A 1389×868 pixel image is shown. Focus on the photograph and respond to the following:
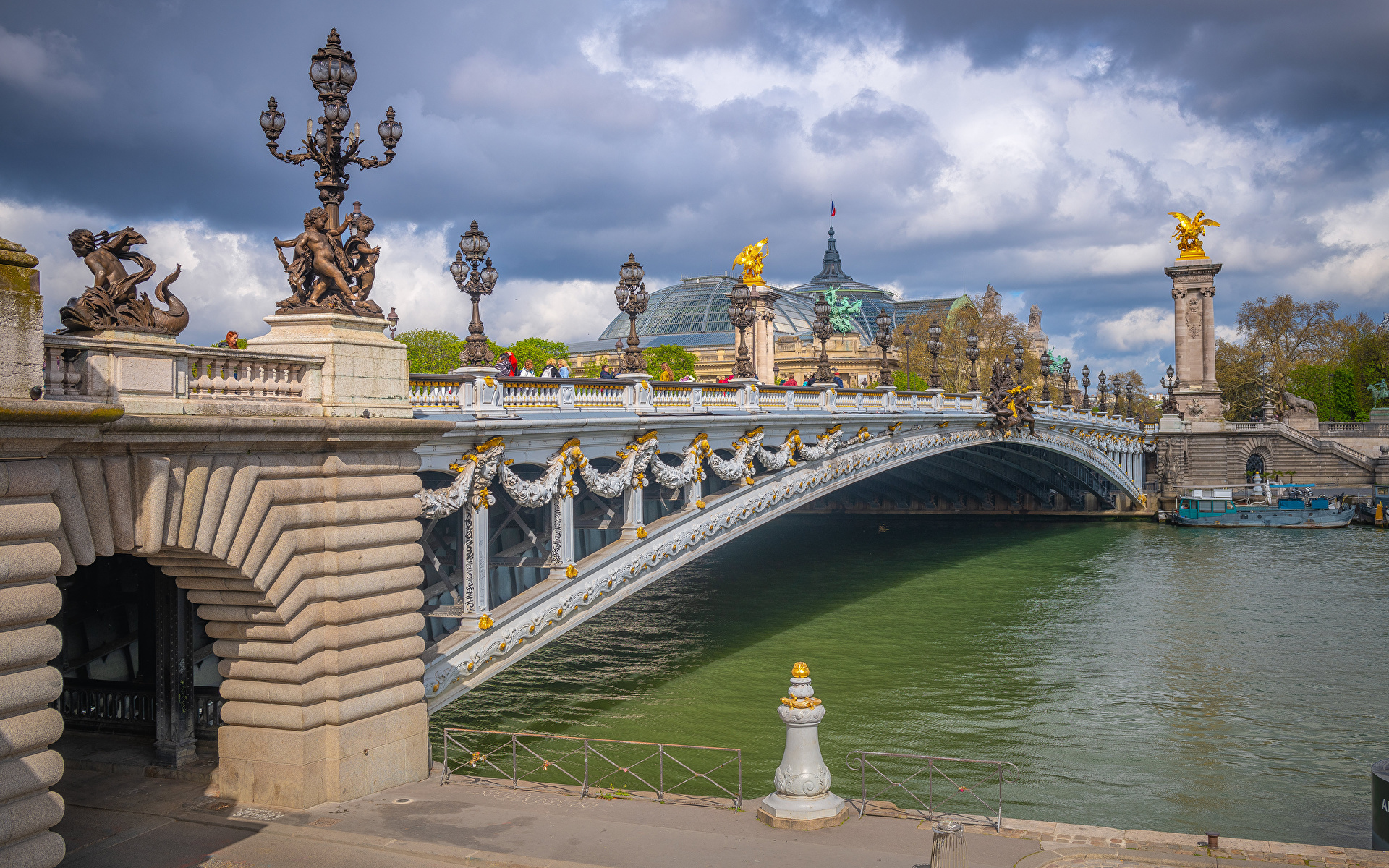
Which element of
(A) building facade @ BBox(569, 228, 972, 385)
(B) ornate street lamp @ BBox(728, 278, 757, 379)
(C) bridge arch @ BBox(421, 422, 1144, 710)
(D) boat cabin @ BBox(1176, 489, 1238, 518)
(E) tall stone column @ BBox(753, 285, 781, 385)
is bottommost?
(D) boat cabin @ BBox(1176, 489, 1238, 518)

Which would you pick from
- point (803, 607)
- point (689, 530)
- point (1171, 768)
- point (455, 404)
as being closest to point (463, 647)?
point (455, 404)

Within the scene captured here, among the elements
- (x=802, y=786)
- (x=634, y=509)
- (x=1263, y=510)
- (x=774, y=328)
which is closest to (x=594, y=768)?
(x=634, y=509)

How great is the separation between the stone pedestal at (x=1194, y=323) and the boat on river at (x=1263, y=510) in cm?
1668

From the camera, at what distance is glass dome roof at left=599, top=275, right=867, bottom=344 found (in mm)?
133625

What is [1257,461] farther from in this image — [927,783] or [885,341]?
[927,783]

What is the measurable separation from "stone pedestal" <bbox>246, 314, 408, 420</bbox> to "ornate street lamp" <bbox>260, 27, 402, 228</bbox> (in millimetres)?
1254

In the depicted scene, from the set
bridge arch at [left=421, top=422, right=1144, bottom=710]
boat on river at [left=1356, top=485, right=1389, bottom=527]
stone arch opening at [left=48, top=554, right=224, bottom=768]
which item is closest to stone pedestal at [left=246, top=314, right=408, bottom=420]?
bridge arch at [left=421, top=422, right=1144, bottom=710]

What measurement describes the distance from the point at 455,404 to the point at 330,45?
5.39 meters

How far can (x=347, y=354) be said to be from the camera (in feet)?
46.8

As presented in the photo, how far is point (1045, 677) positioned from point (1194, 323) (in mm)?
64325

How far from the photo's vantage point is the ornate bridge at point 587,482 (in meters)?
17.5

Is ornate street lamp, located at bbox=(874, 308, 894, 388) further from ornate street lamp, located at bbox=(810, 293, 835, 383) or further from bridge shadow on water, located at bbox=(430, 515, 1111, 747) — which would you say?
bridge shadow on water, located at bbox=(430, 515, 1111, 747)

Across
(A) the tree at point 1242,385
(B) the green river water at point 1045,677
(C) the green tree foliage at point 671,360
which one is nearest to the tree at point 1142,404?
(A) the tree at point 1242,385

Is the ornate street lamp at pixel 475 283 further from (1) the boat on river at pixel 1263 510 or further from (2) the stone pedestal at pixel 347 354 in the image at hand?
(1) the boat on river at pixel 1263 510
